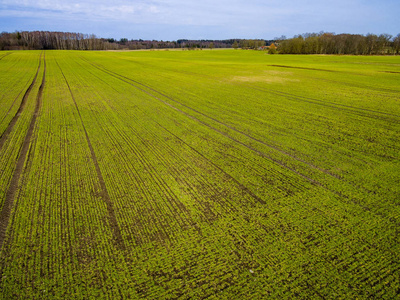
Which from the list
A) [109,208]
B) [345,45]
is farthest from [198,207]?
[345,45]

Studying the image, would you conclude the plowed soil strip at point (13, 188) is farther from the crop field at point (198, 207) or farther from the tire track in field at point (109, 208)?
the tire track in field at point (109, 208)

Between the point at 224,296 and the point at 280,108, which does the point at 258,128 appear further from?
the point at 224,296

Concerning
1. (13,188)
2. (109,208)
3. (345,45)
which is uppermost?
(345,45)

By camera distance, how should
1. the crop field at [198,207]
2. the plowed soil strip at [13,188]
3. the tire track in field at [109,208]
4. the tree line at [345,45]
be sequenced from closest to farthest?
the crop field at [198,207], the tire track in field at [109,208], the plowed soil strip at [13,188], the tree line at [345,45]

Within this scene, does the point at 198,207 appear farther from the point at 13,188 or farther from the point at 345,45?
the point at 345,45

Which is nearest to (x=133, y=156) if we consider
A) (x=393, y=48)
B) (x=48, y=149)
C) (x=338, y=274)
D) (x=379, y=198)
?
(x=48, y=149)

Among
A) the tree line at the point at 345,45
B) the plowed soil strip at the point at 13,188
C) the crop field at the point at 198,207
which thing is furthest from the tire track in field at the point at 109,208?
the tree line at the point at 345,45

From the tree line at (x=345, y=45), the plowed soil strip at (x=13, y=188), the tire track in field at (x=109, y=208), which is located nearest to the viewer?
the tire track in field at (x=109, y=208)
